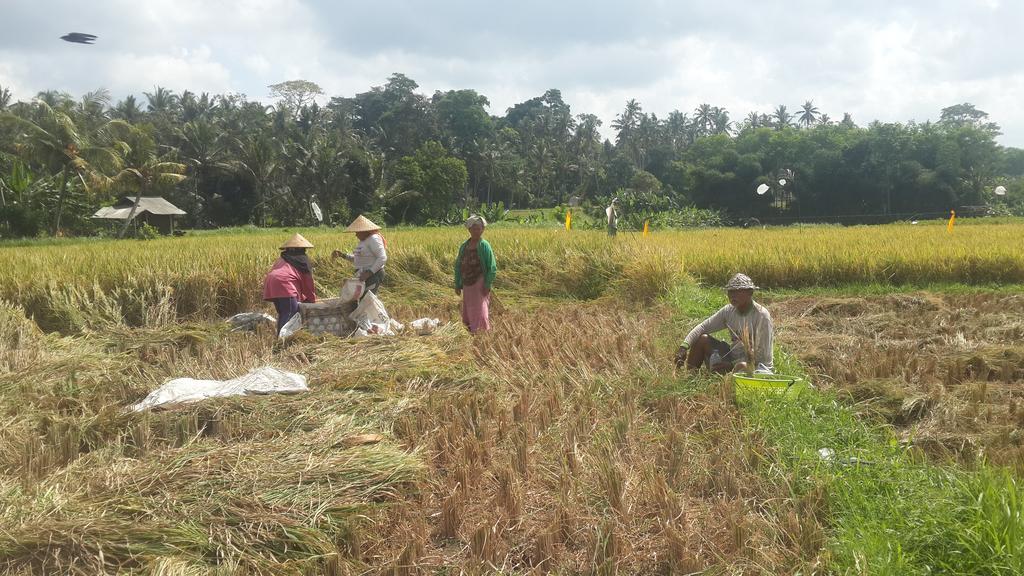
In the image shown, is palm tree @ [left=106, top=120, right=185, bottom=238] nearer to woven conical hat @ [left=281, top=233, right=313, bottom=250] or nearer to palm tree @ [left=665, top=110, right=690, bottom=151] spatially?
woven conical hat @ [left=281, top=233, right=313, bottom=250]

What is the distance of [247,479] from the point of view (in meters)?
2.42

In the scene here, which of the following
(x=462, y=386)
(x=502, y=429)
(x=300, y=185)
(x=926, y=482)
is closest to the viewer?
(x=926, y=482)

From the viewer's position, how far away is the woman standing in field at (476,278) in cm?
555

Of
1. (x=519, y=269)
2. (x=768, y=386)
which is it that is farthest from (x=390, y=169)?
(x=768, y=386)

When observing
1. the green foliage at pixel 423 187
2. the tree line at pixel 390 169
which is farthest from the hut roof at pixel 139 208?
the green foliage at pixel 423 187

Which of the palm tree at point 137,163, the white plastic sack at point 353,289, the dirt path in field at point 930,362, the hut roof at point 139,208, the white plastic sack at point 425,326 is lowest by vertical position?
the dirt path in field at point 930,362

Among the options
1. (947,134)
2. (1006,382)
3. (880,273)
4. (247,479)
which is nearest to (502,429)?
(247,479)

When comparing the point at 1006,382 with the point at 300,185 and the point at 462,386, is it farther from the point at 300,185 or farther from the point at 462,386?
the point at 300,185

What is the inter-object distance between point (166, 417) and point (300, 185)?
1120 inches

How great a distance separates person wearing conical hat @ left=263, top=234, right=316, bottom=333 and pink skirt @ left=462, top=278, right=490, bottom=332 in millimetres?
1355

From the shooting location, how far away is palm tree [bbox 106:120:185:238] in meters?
22.7

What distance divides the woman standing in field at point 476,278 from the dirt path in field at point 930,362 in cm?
250

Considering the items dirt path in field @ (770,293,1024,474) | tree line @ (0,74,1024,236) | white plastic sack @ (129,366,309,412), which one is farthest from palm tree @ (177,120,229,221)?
dirt path in field @ (770,293,1024,474)

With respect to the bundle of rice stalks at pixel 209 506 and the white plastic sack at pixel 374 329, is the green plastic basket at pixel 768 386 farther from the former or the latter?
the white plastic sack at pixel 374 329
